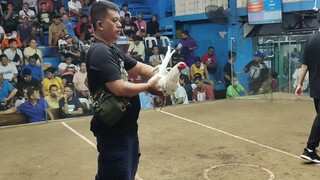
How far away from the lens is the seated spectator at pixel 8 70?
24.0ft

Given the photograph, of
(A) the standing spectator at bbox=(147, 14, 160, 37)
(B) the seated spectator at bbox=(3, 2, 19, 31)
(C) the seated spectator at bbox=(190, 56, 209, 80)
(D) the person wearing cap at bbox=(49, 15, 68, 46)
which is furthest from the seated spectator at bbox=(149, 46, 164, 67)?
(B) the seated spectator at bbox=(3, 2, 19, 31)

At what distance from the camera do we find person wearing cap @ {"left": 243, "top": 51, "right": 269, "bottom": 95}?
9422 millimetres

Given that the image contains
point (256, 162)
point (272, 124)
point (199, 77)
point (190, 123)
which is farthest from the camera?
point (199, 77)

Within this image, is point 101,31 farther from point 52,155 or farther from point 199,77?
point 199,77

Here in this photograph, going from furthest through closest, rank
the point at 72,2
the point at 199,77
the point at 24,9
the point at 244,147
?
the point at 72,2
the point at 24,9
the point at 199,77
the point at 244,147

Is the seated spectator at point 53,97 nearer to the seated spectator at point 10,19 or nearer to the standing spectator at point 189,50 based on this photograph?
the standing spectator at point 189,50

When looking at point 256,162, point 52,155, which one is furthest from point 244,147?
point 52,155

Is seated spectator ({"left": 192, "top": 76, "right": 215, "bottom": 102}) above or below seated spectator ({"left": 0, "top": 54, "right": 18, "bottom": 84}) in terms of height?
below

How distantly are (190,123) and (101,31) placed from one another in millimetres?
4833

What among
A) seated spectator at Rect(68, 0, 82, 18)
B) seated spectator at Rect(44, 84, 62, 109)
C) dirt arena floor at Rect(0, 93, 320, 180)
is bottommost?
dirt arena floor at Rect(0, 93, 320, 180)

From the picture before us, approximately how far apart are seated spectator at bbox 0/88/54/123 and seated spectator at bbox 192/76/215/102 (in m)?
3.31

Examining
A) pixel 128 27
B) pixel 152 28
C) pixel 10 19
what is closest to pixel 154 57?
pixel 128 27

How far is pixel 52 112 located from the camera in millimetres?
7691

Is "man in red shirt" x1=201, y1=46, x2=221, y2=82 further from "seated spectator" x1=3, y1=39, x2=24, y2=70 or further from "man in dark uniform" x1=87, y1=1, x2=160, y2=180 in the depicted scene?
"man in dark uniform" x1=87, y1=1, x2=160, y2=180
